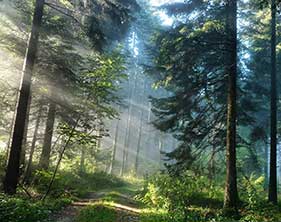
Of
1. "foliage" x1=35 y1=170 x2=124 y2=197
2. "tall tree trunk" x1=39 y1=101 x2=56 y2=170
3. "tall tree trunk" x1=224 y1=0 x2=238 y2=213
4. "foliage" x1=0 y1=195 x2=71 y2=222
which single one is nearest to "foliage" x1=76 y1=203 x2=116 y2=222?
"foliage" x1=0 y1=195 x2=71 y2=222

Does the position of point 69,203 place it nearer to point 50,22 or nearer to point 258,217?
point 258,217

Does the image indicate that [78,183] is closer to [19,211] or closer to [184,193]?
[184,193]

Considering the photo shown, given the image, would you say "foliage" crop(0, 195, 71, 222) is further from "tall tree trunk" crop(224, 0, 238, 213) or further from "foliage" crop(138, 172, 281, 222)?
"tall tree trunk" crop(224, 0, 238, 213)

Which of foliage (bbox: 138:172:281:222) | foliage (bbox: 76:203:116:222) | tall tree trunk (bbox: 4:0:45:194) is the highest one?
tall tree trunk (bbox: 4:0:45:194)

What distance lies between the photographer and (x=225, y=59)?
1541 cm

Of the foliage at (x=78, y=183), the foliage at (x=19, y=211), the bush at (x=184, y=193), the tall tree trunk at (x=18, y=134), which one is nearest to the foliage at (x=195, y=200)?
the bush at (x=184, y=193)

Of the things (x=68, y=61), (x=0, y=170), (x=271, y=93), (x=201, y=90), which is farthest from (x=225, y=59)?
(x=0, y=170)

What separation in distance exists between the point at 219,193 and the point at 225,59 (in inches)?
257

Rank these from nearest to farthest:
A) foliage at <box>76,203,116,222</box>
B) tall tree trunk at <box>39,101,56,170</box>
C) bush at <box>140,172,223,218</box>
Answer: foliage at <box>76,203,116,222</box> → bush at <box>140,172,223,218</box> → tall tree trunk at <box>39,101,56,170</box>

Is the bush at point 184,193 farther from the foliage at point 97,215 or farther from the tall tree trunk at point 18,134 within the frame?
the tall tree trunk at point 18,134

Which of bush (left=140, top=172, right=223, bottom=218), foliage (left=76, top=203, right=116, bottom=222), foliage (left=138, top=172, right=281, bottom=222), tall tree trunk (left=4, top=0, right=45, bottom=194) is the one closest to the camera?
foliage (left=76, top=203, right=116, bottom=222)

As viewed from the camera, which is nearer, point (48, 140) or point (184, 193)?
point (184, 193)

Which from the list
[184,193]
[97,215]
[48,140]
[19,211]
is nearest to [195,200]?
[184,193]

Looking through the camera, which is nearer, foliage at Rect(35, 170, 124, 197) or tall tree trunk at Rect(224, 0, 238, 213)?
tall tree trunk at Rect(224, 0, 238, 213)
